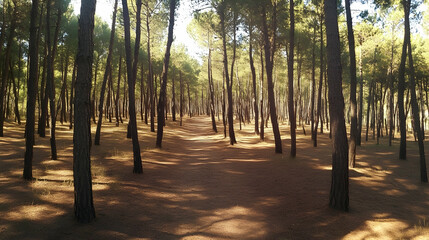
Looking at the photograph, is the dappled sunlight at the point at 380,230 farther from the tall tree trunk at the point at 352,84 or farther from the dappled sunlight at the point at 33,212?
the dappled sunlight at the point at 33,212

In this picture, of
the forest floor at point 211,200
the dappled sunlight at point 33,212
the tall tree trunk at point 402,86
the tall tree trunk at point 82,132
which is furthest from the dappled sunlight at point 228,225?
the tall tree trunk at point 402,86

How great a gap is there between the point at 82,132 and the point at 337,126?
6.45m

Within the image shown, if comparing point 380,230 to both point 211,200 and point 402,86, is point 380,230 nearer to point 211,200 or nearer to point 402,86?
point 211,200

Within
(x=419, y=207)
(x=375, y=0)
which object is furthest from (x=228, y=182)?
(x=375, y=0)

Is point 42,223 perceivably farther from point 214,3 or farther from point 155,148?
point 214,3

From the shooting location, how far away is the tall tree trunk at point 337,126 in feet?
22.6

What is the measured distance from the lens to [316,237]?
223 inches

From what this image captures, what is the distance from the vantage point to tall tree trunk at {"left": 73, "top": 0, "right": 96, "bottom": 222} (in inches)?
232

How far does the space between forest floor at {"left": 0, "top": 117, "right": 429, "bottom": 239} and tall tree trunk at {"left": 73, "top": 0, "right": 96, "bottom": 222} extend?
42 cm

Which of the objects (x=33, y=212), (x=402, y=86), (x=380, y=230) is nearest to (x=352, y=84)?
(x=402, y=86)

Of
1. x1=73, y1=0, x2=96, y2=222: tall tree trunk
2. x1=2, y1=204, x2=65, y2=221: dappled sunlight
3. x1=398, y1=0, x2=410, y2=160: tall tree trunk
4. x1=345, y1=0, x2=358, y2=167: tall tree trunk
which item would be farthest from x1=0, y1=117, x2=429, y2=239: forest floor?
x1=398, y1=0, x2=410, y2=160: tall tree trunk

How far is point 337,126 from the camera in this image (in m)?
6.97

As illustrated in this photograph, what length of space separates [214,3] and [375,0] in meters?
11.3

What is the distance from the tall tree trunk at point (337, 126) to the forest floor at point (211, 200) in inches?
18.4
